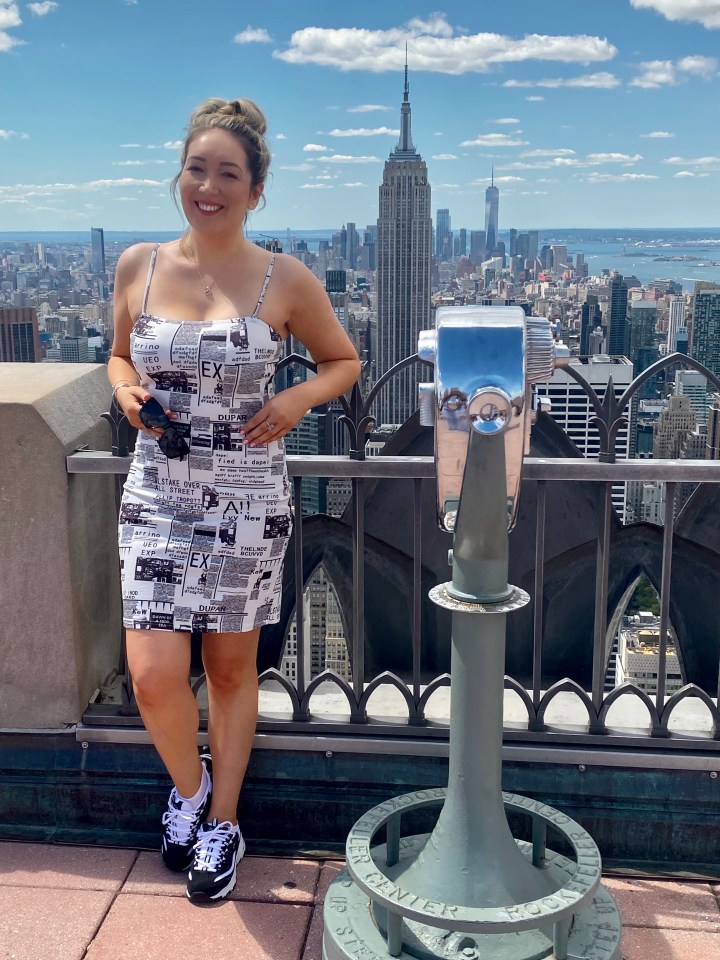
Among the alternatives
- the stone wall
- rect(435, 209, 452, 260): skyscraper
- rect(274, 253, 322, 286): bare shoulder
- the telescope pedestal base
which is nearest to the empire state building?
rect(435, 209, 452, 260): skyscraper

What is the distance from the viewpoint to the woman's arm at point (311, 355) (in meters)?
2.19

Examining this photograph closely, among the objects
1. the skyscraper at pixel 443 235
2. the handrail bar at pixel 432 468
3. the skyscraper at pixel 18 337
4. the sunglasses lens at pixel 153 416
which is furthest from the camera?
the skyscraper at pixel 443 235

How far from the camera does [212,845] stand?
2410 mm

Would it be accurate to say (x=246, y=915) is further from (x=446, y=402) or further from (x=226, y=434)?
(x=446, y=402)

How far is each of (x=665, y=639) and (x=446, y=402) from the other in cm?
126

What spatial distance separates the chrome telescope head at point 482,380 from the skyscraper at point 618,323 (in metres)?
3.79

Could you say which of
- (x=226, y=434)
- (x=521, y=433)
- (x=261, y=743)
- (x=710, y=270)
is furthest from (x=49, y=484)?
(x=710, y=270)

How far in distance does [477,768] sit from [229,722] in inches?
30.3

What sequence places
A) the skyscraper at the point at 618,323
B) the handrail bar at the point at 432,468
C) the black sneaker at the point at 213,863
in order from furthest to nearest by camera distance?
the skyscraper at the point at 618,323 < the handrail bar at the point at 432,468 < the black sneaker at the point at 213,863

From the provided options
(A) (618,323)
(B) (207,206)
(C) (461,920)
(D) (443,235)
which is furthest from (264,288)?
(D) (443,235)

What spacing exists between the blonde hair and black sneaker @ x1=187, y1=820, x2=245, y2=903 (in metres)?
1.58

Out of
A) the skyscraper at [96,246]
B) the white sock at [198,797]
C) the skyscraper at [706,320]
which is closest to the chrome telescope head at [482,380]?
the white sock at [198,797]

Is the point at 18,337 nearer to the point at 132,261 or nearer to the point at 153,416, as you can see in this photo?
the point at 132,261

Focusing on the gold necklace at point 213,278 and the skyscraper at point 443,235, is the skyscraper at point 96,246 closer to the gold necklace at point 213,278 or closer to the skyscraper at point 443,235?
the skyscraper at point 443,235
